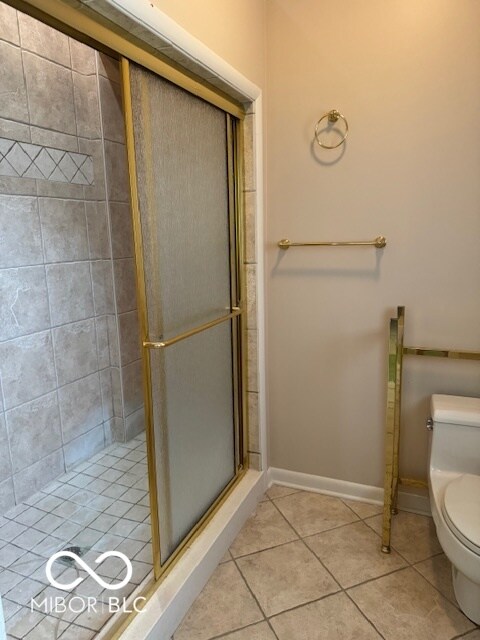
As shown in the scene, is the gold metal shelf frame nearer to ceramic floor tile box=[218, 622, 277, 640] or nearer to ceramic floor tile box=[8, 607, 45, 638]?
ceramic floor tile box=[218, 622, 277, 640]

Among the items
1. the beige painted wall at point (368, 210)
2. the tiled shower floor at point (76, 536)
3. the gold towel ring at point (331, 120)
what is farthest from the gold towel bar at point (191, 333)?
the tiled shower floor at point (76, 536)

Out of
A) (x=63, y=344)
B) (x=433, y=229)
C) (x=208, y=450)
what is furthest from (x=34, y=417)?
(x=433, y=229)

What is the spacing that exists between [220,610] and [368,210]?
1681 millimetres

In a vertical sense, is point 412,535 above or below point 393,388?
below

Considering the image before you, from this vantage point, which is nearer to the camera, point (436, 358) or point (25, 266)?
point (436, 358)

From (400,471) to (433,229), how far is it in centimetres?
112

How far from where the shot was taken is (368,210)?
6.34 feet

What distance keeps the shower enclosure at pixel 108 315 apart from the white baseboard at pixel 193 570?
5 cm

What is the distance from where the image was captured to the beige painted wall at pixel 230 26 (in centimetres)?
135

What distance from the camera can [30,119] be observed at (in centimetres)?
210

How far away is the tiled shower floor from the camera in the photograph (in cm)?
153

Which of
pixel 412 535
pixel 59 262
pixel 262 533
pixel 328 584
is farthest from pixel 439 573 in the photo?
pixel 59 262

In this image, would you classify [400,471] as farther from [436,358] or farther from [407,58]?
[407,58]

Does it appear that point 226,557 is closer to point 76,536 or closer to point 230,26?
point 76,536
